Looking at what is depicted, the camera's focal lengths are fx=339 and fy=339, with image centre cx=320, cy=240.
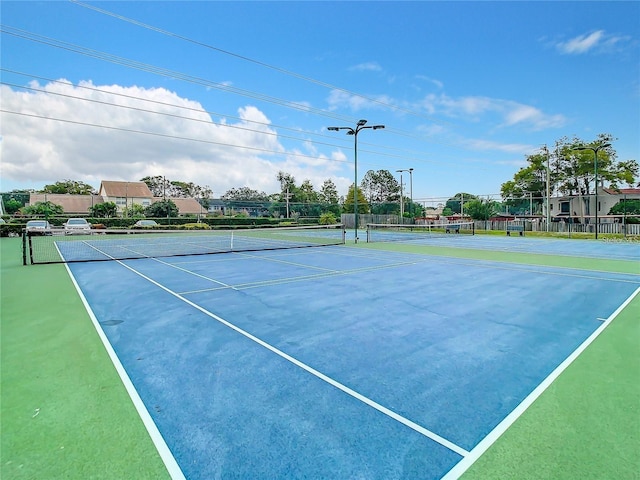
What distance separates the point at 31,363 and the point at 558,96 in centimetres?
3576

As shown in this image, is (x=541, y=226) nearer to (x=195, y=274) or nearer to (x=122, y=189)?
(x=195, y=274)

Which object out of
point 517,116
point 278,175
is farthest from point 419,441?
point 278,175

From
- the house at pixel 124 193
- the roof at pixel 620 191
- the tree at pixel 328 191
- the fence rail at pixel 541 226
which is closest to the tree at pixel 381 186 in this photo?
the tree at pixel 328 191

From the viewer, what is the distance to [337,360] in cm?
405

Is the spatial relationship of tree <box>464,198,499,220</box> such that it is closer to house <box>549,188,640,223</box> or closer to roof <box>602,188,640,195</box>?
house <box>549,188,640,223</box>

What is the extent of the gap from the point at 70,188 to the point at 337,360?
239ft

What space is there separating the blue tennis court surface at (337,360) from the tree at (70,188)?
65.1 metres

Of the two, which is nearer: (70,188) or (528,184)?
(528,184)

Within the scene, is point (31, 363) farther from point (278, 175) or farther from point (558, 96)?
point (278, 175)

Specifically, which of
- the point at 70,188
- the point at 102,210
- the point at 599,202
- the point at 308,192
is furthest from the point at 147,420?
the point at 70,188

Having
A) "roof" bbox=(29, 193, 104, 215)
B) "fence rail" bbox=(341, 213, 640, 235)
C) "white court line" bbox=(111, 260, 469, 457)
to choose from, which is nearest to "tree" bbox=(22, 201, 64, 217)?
"roof" bbox=(29, 193, 104, 215)

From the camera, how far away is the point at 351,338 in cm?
478

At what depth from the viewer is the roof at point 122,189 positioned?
59.6 meters

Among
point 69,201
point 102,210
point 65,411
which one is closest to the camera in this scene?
point 65,411
